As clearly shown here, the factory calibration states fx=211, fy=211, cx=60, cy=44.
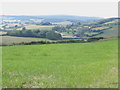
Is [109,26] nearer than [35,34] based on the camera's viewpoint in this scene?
No

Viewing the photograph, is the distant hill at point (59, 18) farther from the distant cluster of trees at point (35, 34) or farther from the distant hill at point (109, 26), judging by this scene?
the distant hill at point (109, 26)

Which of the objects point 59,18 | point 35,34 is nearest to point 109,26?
point 59,18

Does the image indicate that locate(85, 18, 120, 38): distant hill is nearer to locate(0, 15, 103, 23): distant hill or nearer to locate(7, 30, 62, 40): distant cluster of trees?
locate(0, 15, 103, 23): distant hill

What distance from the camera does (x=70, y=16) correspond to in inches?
850

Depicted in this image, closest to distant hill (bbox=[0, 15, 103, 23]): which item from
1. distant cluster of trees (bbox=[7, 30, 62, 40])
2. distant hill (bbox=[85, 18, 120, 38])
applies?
distant cluster of trees (bbox=[7, 30, 62, 40])

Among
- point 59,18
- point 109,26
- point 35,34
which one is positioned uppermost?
point 59,18

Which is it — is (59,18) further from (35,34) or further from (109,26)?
(109,26)

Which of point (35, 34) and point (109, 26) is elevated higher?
point (109, 26)

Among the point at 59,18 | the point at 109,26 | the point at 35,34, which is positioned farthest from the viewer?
the point at 109,26

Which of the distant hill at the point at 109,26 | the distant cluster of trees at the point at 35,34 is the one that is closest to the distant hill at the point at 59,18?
the distant cluster of trees at the point at 35,34

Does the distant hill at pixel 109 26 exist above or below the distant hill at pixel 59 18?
below

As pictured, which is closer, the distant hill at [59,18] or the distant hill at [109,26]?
the distant hill at [59,18]

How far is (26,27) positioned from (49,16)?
237 centimetres

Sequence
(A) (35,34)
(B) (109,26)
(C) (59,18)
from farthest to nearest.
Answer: (B) (109,26), (C) (59,18), (A) (35,34)
